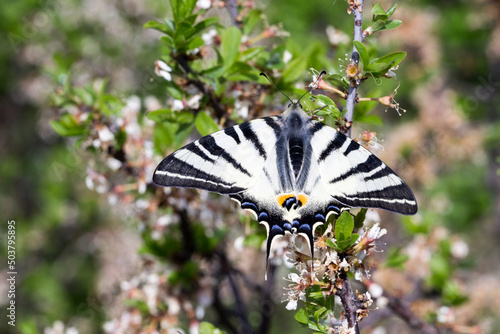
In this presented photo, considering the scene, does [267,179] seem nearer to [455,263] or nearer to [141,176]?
[141,176]

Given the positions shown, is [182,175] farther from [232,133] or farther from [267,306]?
[267,306]

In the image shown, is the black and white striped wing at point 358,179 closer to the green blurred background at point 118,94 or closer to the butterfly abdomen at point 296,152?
the butterfly abdomen at point 296,152

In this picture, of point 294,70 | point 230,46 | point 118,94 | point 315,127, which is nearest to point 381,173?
point 315,127

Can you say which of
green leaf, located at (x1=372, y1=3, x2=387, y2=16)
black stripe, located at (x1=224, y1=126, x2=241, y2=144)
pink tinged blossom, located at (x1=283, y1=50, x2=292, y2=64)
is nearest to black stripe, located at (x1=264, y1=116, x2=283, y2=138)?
black stripe, located at (x1=224, y1=126, x2=241, y2=144)

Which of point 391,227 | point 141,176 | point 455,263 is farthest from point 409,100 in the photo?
point 141,176

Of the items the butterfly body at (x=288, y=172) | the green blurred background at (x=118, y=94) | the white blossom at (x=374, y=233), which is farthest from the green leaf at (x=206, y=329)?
the green blurred background at (x=118, y=94)

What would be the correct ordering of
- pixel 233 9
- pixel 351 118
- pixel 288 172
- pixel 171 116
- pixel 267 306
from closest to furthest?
pixel 351 118 < pixel 288 172 < pixel 171 116 < pixel 233 9 < pixel 267 306

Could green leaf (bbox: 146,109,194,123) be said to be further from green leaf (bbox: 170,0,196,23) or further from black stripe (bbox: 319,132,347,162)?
black stripe (bbox: 319,132,347,162)
